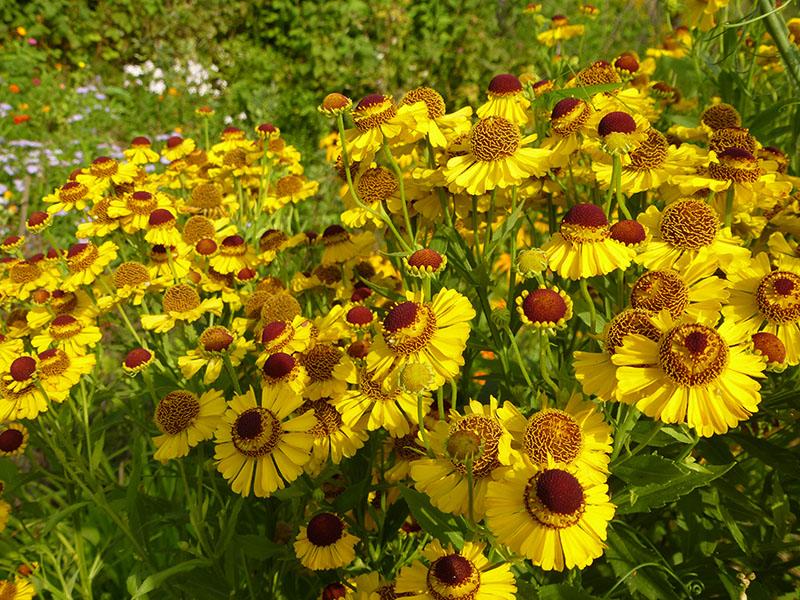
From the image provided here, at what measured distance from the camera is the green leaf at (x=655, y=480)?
97 centimetres

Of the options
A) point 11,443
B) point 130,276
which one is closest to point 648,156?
point 130,276

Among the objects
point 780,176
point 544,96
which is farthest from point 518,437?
point 780,176

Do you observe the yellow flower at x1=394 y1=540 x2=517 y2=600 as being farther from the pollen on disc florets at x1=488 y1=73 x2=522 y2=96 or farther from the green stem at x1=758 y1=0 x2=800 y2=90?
the green stem at x1=758 y1=0 x2=800 y2=90

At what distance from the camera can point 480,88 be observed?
17.2 ft

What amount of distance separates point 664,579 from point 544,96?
0.92m

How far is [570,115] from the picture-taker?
1.29 meters

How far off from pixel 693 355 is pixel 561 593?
0.43 metres

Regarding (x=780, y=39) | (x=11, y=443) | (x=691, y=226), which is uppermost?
(x=780, y=39)

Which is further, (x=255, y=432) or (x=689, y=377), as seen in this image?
(x=255, y=432)

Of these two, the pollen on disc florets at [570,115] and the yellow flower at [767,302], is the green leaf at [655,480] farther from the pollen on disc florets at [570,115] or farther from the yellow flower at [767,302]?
the pollen on disc florets at [570,115]

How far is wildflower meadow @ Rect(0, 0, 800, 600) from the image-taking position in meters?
0.97

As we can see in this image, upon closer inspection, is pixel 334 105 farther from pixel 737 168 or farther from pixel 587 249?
pixel 737 168

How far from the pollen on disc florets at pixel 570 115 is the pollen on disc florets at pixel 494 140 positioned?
104mm

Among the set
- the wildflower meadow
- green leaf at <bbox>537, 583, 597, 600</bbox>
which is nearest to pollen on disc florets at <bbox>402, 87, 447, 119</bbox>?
the wildflower meadow
